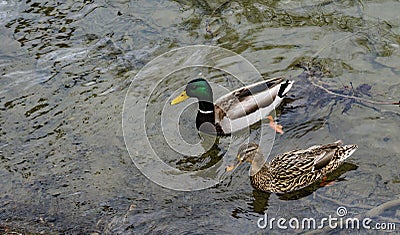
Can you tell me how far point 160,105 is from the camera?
22.5 feet

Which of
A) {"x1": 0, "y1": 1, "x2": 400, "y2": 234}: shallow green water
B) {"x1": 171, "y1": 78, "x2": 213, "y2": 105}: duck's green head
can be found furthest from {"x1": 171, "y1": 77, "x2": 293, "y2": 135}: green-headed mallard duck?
{"x1": 0, "y1": 1, "x2": 400, "y2": 234}: shallow green water

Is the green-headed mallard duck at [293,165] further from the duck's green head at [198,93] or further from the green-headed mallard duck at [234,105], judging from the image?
the duck's green head at [198,93]

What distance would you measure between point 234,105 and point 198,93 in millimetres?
450

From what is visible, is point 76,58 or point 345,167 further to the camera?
point 76,58

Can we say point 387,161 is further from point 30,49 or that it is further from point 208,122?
point 30,49

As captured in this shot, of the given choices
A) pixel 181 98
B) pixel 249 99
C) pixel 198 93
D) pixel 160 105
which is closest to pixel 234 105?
pixel 249 99

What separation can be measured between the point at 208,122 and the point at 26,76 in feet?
8.42

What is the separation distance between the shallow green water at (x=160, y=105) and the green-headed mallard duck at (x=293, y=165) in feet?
0.41

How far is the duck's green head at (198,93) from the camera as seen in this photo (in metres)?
6.52

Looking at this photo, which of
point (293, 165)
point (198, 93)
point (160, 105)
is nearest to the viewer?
point (293, 165)

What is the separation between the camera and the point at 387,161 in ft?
19.0

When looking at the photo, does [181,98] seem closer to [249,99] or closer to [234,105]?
[234,105]

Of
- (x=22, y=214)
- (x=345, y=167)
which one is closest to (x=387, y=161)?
(x=345, y=167)

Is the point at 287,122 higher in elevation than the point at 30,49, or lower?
lower
